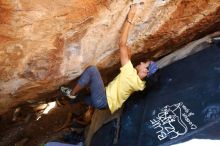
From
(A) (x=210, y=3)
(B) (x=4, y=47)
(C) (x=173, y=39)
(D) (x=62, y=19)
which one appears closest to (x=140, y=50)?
(C) (x=173, y=39)

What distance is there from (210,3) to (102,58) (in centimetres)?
127

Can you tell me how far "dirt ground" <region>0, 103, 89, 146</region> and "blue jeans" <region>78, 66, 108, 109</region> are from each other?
1.19 meters

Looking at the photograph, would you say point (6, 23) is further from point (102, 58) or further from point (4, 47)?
point (102, 58)

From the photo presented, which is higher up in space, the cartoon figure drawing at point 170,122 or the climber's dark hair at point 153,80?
the climber's dark hair at point 153,80

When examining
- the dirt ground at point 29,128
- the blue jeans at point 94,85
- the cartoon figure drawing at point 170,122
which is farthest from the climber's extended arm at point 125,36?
the dirt ground at point 29,128

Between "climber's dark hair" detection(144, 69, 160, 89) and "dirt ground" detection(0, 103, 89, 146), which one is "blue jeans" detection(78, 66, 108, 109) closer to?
"climber's dark hair" detection(144, 69, 160, 89)

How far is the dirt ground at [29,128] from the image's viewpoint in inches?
169

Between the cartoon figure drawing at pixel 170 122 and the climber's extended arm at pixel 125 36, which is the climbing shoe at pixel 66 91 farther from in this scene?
the cartoon figure drawing at pixel 170 122

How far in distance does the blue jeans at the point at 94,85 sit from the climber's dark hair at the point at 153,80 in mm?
499

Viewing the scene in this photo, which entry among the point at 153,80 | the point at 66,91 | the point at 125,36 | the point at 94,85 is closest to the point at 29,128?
the point at 66,91

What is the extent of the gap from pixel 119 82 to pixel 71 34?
799 millimetres

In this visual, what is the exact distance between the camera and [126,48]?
3.23 metres

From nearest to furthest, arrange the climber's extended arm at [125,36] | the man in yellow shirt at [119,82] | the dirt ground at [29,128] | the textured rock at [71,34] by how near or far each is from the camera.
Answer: the textured rock at [71,34] → the climber's extended arm at [125,36] → the man in yellow shirt at [119,82] → the dirt ground at [29,128]

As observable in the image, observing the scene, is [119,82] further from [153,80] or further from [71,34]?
[71,34]
